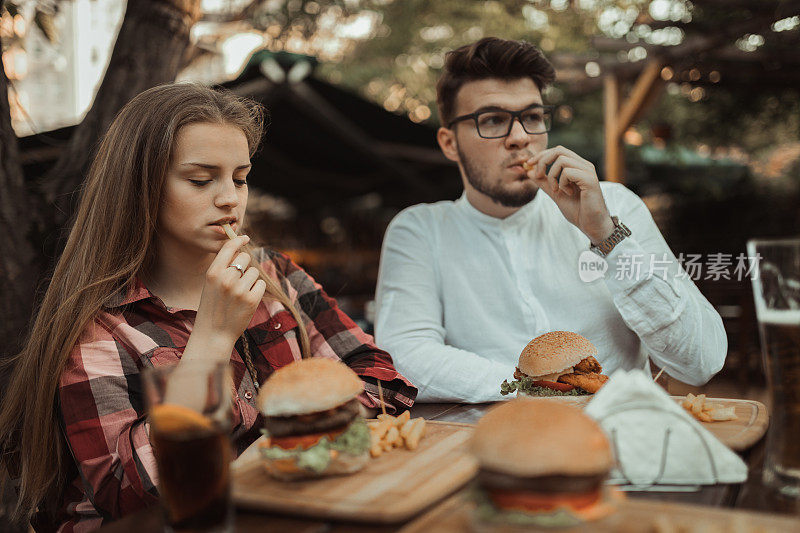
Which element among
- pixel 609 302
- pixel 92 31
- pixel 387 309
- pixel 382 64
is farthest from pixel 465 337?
pixel 382 64

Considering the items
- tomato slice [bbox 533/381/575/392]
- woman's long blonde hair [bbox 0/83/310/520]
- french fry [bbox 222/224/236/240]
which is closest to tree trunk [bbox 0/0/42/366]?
woman's long blonde hair [bbox 0/83/310/520]

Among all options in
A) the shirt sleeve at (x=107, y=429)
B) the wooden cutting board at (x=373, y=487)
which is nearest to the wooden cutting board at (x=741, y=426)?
the wooden cutting board at (x=373, y=487)

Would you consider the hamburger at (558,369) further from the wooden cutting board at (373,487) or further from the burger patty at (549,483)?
the burger patty at (549,483)

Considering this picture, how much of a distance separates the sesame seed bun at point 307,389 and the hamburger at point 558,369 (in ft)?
2.71

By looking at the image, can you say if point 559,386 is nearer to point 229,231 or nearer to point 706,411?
point 706,411

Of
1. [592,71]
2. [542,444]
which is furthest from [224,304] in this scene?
[592,71]

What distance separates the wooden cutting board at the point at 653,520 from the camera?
1.13 meters

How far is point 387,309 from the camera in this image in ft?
9.80

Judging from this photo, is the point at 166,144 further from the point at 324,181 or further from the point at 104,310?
the point at 324,181

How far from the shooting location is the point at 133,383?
1874 mm

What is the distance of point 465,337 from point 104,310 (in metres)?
1.52

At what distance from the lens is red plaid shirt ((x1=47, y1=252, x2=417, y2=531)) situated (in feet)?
5.65

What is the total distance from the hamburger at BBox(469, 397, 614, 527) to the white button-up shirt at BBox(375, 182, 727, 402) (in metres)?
1.30

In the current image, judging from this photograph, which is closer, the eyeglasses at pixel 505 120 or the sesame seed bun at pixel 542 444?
the sesame seed bun at pixel 542 444
